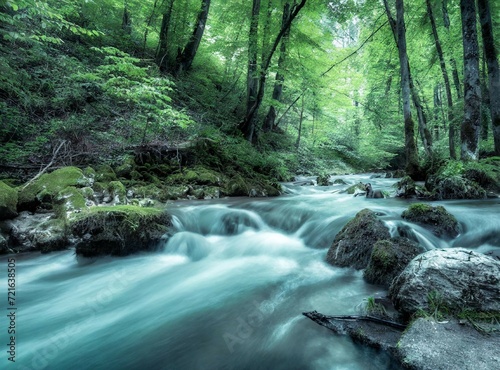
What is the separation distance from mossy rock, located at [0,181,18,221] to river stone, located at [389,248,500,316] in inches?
230

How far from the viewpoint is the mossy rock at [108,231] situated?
477cm

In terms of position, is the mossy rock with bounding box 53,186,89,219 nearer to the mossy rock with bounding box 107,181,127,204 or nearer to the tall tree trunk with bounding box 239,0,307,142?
the mossy rock with bounding box 107,181,127,204

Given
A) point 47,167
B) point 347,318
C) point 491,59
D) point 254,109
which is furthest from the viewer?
point 254,109

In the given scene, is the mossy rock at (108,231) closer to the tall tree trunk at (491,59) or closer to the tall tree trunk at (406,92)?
the tall tree trunk at (406,92)

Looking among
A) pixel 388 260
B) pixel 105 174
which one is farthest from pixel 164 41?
pixel 388 260

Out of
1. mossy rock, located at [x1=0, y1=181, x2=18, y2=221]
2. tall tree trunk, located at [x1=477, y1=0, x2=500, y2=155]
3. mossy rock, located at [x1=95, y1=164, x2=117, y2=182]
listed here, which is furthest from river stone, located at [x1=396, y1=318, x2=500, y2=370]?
tall tree trunk, located at [x1=477, y1=0, x2=500, y2=155]

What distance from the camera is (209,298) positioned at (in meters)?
3.81

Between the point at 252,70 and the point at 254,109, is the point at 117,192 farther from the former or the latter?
the point at 252,70

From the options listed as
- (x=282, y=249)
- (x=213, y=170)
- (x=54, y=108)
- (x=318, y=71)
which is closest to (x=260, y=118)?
(x=318, y=71)

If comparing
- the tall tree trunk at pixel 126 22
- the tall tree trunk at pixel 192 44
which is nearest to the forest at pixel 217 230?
the tall tree trunk at pixel 192 44

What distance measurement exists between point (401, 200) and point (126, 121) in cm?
880

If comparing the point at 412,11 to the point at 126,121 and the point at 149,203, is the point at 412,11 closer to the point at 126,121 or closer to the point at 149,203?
the point at 126,121

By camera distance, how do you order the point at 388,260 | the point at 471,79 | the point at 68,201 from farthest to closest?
the point at 471,79, the point at 68,201, the point at 388,260

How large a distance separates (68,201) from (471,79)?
10.2 m
